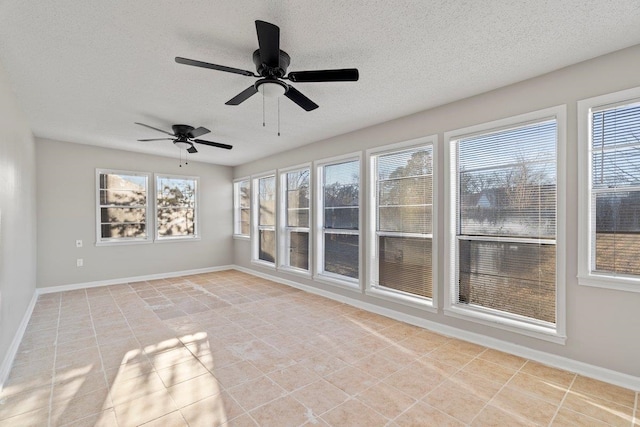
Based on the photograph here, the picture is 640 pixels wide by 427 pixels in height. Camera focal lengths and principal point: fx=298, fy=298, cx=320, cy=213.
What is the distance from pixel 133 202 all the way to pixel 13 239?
3.19m

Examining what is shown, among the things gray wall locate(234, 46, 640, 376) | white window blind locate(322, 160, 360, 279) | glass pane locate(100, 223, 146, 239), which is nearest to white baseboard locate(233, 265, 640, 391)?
gray wall locate(234, 46, 640, 376)

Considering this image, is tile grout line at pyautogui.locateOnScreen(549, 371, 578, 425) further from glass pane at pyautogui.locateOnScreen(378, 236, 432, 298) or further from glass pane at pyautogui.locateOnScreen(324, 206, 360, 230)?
glass pane at pyautogui.locateOnScreen(324, 206, 360, 230)

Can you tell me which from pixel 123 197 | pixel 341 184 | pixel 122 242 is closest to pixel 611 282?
pixel 341 184

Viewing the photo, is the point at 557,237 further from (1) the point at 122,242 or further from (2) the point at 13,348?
(1) the point at 122,242

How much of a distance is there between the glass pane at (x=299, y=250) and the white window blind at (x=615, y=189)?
4.08 metres

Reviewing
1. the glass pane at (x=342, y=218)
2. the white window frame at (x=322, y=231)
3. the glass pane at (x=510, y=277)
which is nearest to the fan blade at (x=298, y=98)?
the white window frame at (x=322, y=231)

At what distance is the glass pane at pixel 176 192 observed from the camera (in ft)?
21.6

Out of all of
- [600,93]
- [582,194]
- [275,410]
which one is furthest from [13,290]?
[600,93]

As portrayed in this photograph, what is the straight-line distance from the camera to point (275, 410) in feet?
7.02

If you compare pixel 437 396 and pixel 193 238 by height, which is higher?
pixel 193 238

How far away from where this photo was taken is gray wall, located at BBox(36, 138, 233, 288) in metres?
5.25

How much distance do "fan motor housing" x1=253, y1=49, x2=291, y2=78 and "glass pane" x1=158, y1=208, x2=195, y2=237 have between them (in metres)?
5.32

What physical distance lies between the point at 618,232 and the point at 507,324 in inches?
49.2

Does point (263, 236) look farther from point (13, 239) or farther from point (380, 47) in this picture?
point (380, 47)
